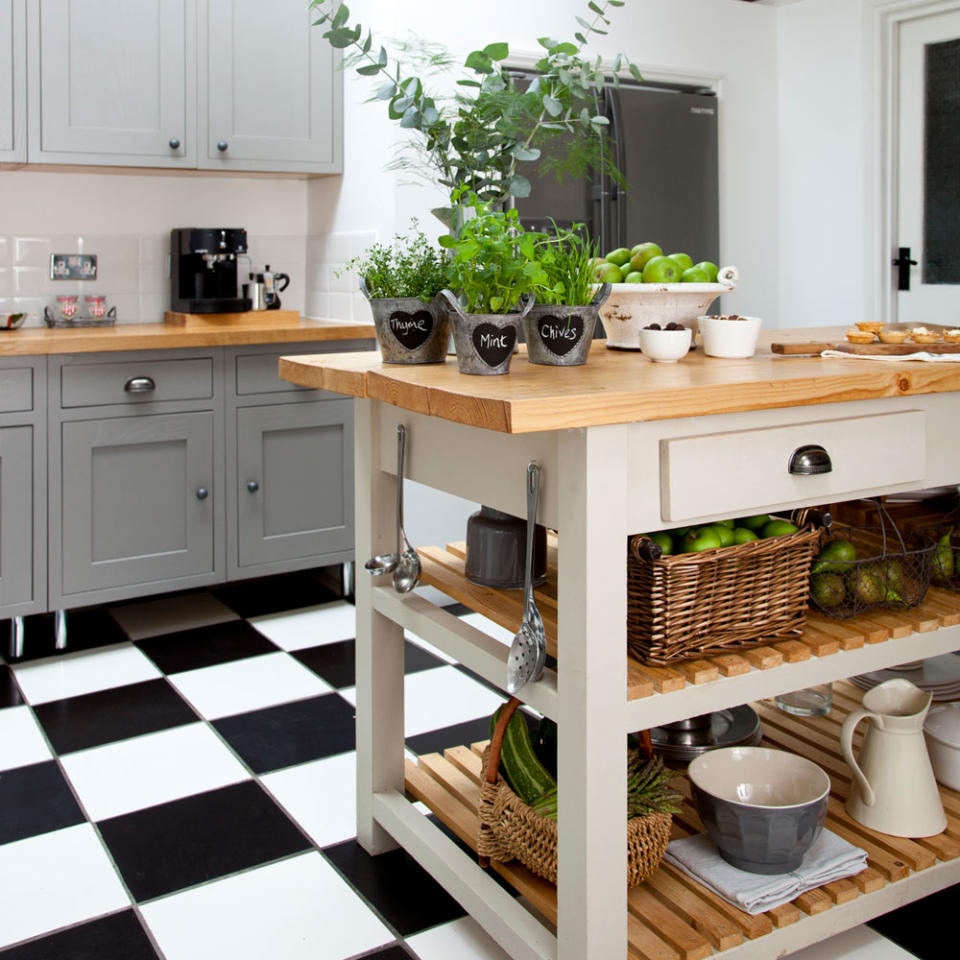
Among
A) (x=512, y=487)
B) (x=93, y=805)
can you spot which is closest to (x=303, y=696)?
(x=93, y=805)

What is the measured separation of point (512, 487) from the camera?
1.62 meters

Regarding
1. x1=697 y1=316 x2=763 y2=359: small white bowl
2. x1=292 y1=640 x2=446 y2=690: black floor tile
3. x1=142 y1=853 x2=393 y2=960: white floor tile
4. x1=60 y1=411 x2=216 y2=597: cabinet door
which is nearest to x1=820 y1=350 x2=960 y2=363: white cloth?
x1=697 y1=316 x2=763 y2=359: small white bowl

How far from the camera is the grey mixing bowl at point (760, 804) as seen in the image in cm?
173

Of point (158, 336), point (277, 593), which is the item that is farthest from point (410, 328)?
point (277, 593)

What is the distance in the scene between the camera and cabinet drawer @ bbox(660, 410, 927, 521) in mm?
1516

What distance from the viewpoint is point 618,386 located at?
4.93 ft

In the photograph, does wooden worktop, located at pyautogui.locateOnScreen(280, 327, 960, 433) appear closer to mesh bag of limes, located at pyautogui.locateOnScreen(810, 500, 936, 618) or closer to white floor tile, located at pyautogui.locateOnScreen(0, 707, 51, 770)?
mesh bag of limes, located at pyautogui.locateOnScreen(810, 500, 936, 618)

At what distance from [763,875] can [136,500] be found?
233 centimetres

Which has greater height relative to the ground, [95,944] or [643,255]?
[643,255]

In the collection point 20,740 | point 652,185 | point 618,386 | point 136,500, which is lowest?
point 20,740

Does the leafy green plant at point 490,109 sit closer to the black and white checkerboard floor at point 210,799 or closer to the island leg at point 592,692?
the island leg at point 592,692

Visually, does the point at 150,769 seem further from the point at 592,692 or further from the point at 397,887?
the point at 592,692

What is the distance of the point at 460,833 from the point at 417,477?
0.64 meters

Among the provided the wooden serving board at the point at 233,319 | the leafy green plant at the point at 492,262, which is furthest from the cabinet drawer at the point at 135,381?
the leafy green plant at the point at 492,262
